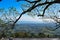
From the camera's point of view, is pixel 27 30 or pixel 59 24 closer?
pixel 59 24

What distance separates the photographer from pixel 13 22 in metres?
6.62

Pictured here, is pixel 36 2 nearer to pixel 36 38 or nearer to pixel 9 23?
pixel 9 23

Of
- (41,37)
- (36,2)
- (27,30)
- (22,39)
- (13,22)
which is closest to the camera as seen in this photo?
(36,2)

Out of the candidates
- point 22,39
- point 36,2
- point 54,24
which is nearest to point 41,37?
point 22,39

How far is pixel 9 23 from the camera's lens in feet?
22.5

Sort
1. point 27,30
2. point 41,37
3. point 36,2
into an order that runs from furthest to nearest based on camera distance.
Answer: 1. point 41,37
2. point 27,30
3. point 36,2

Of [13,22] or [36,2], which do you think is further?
[13,22]

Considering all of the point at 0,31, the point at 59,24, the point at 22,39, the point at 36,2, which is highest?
the point at 36,2

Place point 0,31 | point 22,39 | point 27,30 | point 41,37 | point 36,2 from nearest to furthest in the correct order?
point 36,2 → point 0,31 → point 27,30 → point 41,37 → point 22,39

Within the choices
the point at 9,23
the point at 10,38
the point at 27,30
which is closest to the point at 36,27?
the point at 27,30

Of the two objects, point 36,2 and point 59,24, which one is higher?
point 36,2

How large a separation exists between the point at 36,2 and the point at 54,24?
5.72 ft

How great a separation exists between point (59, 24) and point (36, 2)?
1.54 m

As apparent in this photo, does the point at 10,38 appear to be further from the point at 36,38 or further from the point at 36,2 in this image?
the point at 36,2
